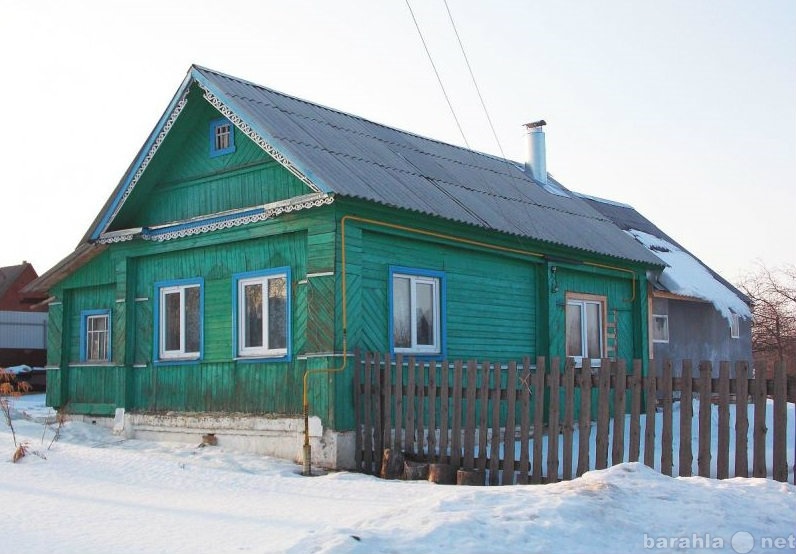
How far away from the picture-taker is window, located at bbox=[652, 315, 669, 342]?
76.3 ft

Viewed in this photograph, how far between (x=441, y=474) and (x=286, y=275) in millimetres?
3956

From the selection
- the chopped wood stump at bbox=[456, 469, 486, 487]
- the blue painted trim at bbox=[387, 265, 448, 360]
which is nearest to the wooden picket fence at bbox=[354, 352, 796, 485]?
the chopped wood stump at bbox=[456, 469, 486, 487]

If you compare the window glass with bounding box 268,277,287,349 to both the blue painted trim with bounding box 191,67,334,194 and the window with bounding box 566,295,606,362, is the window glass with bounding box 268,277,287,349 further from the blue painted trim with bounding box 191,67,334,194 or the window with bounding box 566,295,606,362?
the window with bounding box 566,295,606,362

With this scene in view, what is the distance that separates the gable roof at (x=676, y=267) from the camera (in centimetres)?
2309

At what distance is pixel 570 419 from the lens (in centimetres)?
982

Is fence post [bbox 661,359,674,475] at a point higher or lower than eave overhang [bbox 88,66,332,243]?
lower

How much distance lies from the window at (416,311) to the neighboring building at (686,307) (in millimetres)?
9337

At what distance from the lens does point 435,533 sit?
631 cm

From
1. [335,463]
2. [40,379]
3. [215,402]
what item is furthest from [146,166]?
[40,379]

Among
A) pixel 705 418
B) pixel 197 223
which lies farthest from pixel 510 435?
pixel 197 223

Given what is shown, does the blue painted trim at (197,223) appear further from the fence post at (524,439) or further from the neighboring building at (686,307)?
the neighboring building at (686,307)

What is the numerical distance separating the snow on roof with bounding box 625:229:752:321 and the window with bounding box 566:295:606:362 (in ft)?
18.8

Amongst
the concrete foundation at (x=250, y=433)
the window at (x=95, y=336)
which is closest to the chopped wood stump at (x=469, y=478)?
the concrete foundation at (x=250, y=433)

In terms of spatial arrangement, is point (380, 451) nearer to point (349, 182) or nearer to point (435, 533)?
point (349, 182)
